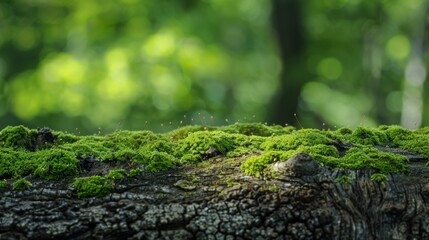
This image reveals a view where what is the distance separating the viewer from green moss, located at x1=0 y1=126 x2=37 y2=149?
3706 mm

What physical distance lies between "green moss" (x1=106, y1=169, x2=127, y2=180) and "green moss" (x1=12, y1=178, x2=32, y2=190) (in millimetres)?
460

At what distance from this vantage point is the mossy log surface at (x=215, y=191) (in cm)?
283

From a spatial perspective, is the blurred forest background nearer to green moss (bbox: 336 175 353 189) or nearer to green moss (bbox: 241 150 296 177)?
green moss (bbox: 241 150 296 177)

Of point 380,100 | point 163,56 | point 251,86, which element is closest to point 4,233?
point 163,56

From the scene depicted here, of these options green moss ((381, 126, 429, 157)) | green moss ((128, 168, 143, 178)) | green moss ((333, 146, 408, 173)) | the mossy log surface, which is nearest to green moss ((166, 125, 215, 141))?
the mossy log surface

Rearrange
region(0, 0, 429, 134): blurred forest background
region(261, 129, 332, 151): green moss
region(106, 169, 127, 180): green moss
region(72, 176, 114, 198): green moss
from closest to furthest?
1. region(72, 176, 114, 198): green moss
2. region(106, 169, 127, 180): green moss
3. region(261, 129, 332, 151): green moss
4. region(0, 0, 429, 134): blurred forest background

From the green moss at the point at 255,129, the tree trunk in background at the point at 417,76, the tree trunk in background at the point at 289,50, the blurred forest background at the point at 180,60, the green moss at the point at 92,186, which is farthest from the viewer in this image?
the tree trunk in background at the point at 417,76

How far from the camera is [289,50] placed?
55.1 ft

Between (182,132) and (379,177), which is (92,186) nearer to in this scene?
(182,132)

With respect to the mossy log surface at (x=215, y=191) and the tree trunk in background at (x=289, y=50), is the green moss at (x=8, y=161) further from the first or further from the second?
the tree trunk in background at (x=289, y=50)

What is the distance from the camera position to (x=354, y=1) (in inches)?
757

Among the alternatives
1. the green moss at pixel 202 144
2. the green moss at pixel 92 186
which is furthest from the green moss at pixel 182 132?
the green moss at pixel 92 186

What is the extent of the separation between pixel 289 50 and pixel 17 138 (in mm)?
13793

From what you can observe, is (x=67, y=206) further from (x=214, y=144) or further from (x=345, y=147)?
(x=345, y=147)
